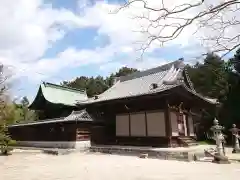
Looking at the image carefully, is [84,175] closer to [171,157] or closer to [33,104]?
[171,157]

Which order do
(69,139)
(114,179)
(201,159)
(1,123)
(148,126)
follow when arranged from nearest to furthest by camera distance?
1. (114,179)
2. (1,123)
3. (201,159)
4. (148,126)
5. (69,139)

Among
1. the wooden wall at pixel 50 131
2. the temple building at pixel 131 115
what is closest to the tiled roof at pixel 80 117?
the temple building at pixel 131 115

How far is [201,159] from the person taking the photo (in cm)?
1571

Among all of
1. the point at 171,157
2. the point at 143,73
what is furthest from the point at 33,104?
the point at 171,157

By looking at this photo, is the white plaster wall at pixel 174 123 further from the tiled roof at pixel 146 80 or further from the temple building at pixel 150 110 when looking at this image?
the tiled roof at pixel 146 80

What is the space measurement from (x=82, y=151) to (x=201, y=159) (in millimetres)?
10370

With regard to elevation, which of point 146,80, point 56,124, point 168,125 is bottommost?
point 168,125

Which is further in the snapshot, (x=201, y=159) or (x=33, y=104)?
(x=33, y=104)

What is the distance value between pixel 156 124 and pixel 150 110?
45.4 inches

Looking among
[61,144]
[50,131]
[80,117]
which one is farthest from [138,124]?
[50,131]

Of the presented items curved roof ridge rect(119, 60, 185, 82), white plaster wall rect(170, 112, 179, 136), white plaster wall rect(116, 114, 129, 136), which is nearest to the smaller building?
white plaster wall rect(116, 114, 129, 136)

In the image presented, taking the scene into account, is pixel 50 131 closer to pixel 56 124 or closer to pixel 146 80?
pixel 56 124

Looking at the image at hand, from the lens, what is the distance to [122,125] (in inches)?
901

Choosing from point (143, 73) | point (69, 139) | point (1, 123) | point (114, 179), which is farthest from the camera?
point (143, 73)
